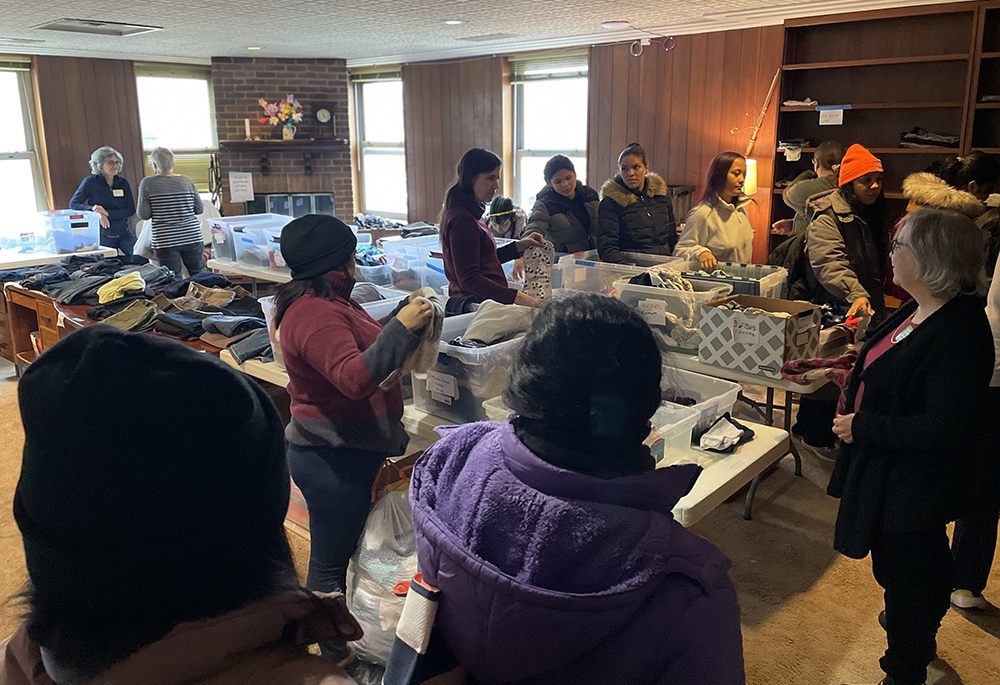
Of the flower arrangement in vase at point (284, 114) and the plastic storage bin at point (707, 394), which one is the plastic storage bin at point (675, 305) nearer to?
the plastic storage bin at point (707, 394)

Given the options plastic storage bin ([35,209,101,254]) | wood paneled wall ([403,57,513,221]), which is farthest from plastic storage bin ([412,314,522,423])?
wood paneled wall ([403,57,513,221])

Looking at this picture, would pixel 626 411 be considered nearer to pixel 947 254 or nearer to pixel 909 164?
pixel 947 254

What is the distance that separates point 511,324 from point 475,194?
2.35 feet

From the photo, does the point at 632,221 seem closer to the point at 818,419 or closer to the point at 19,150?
the point at 818,419

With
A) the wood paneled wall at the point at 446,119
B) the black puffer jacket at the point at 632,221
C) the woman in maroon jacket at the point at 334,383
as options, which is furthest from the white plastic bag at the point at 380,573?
the wood paneled wall at the point at 446,119

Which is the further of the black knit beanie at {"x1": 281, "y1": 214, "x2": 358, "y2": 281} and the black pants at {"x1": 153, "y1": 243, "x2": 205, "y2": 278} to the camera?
the black pants at {"x1": 153, "y1": 243, "x2": 205, "y2": 278}

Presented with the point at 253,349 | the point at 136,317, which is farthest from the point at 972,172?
the point at 136,317

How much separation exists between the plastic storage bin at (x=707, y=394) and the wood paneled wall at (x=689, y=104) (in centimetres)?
392

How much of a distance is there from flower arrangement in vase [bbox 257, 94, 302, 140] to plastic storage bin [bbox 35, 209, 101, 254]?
290 cm

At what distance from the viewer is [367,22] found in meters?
5.74

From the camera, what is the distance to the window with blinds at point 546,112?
7.38 metres

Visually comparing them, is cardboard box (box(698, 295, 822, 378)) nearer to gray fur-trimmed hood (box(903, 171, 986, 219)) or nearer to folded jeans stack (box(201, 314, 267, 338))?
gray fur-trimmed hood (box(903, 171, 986, 219))

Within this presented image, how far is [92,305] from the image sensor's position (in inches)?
163

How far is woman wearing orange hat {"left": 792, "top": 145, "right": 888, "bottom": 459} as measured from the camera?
3.26 m
